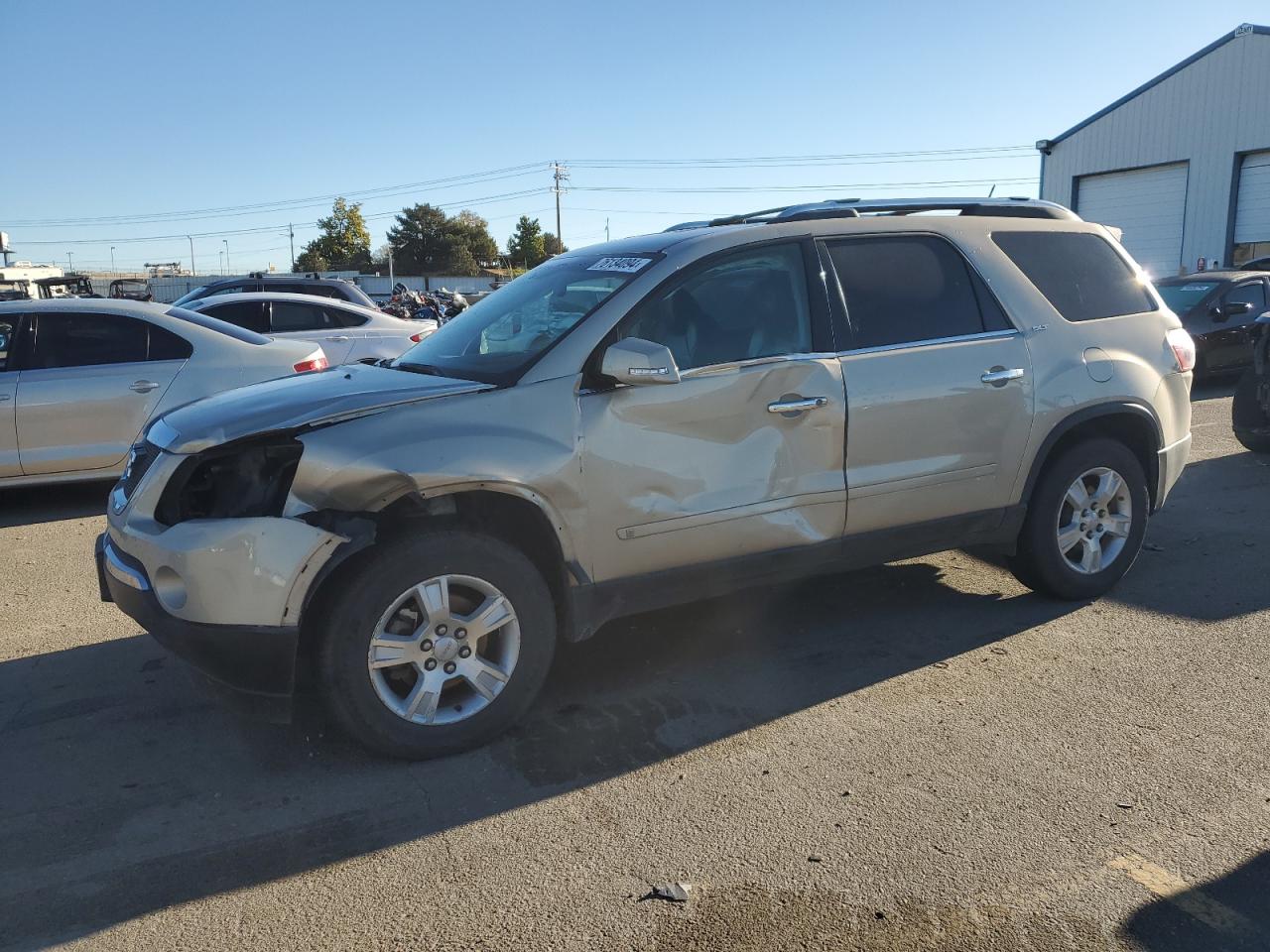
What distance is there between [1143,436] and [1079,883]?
3.02m

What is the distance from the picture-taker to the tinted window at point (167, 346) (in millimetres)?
7613

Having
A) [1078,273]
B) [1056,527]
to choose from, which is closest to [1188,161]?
[1078,273]

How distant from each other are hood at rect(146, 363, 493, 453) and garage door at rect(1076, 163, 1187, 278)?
28.8 m

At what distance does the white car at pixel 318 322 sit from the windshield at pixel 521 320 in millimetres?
5887

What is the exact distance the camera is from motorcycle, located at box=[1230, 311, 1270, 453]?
842 centimetres

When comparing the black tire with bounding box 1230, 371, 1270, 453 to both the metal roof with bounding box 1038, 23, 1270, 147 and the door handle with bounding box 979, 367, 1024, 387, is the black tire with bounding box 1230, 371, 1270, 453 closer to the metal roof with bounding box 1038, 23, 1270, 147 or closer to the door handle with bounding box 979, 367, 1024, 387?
the door handle with bounding box 979, 367, 1024, 387

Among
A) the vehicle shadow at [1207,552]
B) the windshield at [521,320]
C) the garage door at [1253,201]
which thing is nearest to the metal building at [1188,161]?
→ the garage door at [1253,201]

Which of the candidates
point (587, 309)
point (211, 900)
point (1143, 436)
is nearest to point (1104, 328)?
point (1143, 436)

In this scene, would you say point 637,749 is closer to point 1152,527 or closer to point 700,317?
point 700,317

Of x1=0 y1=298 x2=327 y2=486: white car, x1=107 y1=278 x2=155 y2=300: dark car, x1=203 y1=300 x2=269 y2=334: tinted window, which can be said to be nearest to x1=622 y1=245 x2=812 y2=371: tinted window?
x1=0 y1=298 x2=327 y2=486: white car

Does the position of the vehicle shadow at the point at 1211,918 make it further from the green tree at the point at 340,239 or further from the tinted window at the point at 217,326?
the green tree at the point at 340,239

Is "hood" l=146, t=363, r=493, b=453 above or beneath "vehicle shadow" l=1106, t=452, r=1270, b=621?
above

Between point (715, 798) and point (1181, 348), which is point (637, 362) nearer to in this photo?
point (715, 798)

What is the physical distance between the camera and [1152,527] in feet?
21.4
